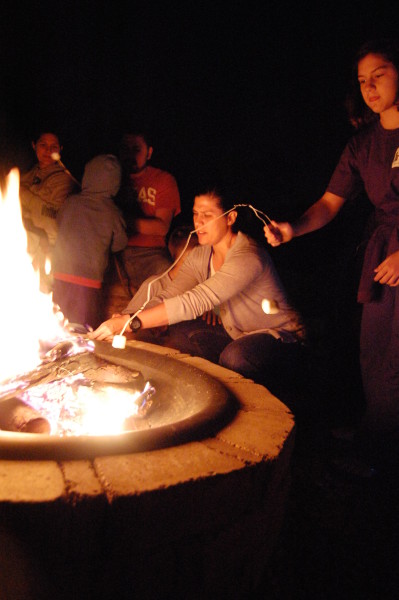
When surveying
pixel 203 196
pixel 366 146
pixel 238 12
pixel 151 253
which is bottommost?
pixel 151 253

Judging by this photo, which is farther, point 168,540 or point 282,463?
point 282,463

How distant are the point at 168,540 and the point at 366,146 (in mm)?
2337

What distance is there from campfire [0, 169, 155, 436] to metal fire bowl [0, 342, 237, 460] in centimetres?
9

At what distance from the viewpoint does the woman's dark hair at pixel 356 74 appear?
249cm

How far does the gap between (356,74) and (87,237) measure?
2433 mm

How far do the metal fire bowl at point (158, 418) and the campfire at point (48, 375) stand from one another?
95 mm

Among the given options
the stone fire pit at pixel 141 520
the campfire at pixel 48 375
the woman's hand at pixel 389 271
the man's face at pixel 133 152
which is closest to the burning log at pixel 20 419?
the campfire at pixel 48 375

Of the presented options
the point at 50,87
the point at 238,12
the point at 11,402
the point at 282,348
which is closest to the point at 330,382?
the point at 282,348

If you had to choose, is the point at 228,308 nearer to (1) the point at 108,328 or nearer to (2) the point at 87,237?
(1) the point at 108,328

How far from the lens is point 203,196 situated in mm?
3277

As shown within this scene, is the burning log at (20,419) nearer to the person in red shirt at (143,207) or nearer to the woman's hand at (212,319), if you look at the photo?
the woman's hand at (212,319)

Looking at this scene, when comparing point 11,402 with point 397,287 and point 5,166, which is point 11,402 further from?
point 5,166

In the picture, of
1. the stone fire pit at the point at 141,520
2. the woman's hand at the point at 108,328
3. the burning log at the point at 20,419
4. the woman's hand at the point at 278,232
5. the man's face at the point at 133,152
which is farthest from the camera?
the man's face at the point at 133,152

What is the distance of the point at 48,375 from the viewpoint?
7.59ft
